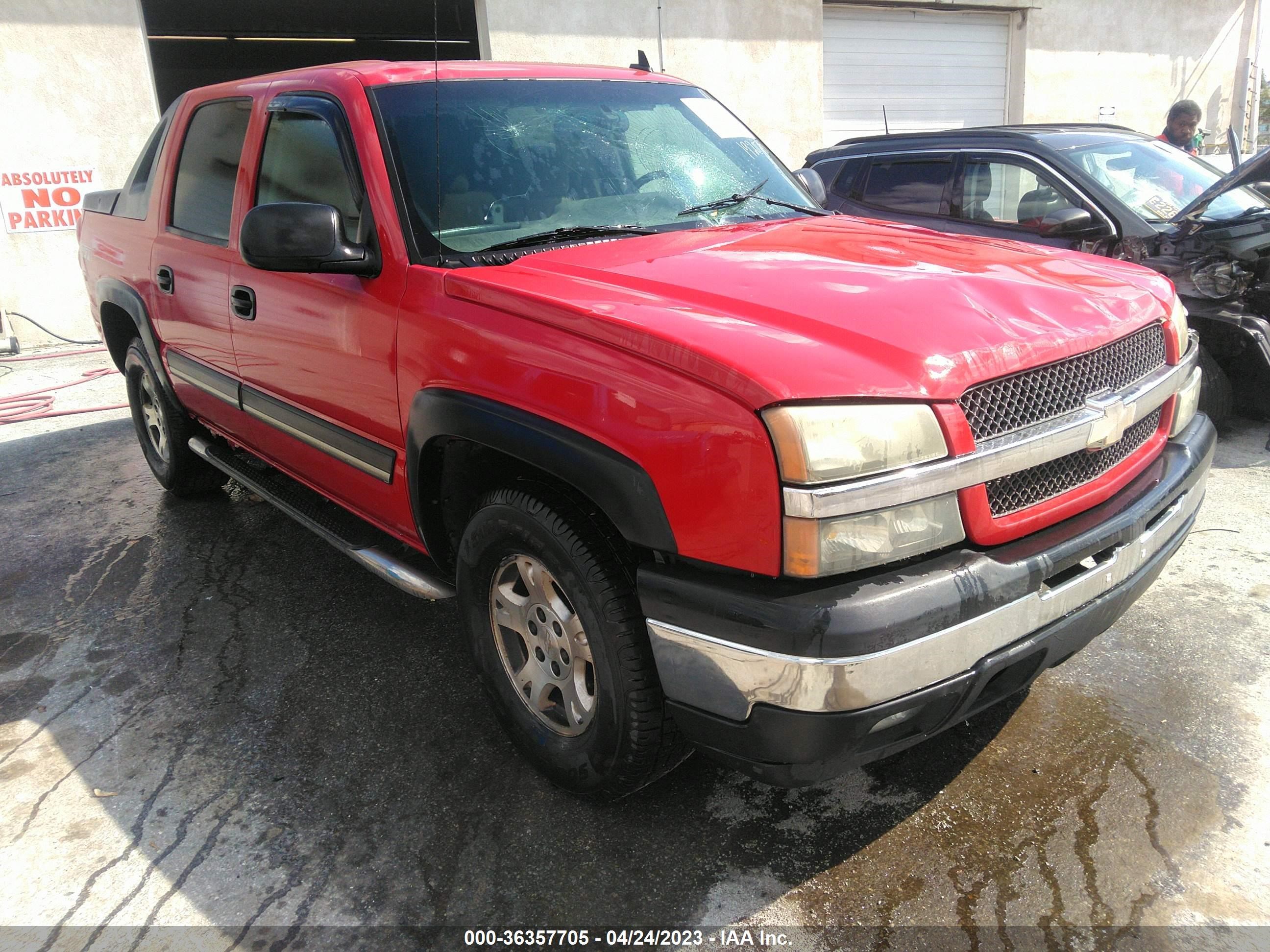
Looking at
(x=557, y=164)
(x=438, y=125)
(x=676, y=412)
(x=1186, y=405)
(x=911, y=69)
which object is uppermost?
(x=911, y=69)

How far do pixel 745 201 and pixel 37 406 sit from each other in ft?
21.1

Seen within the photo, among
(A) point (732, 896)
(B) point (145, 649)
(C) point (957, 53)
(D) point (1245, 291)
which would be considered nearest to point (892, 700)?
(A) point (732, 896)

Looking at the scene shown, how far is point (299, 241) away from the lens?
261cm

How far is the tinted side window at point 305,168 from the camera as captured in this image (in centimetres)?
296

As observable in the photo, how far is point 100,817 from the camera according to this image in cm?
259

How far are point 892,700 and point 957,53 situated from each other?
13.9 meters

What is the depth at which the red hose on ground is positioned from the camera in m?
7.02

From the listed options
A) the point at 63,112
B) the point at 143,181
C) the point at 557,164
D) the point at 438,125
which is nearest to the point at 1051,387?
the point at 557,164

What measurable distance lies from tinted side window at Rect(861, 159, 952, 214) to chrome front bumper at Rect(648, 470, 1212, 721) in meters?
4.40

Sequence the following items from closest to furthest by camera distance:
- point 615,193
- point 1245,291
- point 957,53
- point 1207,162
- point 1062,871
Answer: point 1062,871 < point 615,193 < point 1245,291 < point 1207,162 < point 957,53

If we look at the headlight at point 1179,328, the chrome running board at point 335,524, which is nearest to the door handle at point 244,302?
the chrome running board at point 335,524

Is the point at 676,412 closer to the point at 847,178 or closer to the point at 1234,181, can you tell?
the point at 1234,181

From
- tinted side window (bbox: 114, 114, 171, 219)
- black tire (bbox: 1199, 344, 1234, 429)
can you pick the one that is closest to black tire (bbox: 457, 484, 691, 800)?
tinted side window (bbox: 114, 114, 171, 219)

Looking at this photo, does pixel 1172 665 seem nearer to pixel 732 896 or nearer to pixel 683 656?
pixel 732 896
